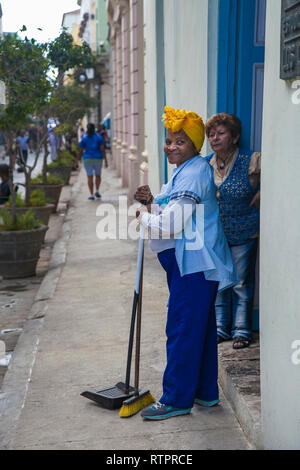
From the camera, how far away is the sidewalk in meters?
3.47

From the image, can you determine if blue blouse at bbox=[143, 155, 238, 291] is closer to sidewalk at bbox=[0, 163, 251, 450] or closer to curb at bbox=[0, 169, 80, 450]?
sidewalk at bbox=[0, 163, 251, 450]

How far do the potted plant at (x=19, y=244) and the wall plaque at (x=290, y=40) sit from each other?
580 centimetres

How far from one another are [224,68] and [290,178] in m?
2.35

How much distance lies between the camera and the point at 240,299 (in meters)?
4.56

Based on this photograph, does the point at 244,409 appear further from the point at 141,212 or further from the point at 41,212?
the point at 41,212

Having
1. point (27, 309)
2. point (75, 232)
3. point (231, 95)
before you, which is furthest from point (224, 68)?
point (75, 232)

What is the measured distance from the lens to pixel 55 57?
9.05 meters

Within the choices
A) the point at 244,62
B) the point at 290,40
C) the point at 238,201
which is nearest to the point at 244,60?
the point at 244,62

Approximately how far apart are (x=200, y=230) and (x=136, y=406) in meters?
1.16

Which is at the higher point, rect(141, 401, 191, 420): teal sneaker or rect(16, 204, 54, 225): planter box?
rect(16, 204, 54, 225): planter box

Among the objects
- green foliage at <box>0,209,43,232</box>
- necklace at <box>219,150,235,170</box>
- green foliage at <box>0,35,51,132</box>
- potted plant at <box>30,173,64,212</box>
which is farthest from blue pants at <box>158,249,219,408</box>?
potted plant at <box>30,173,64,212</box>

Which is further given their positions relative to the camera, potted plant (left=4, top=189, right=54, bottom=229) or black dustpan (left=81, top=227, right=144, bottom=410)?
potted plant (left=4, top=189, right=54, bottom=229)

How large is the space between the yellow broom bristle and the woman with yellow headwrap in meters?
0.10

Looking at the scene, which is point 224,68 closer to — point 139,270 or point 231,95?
point 231,95
